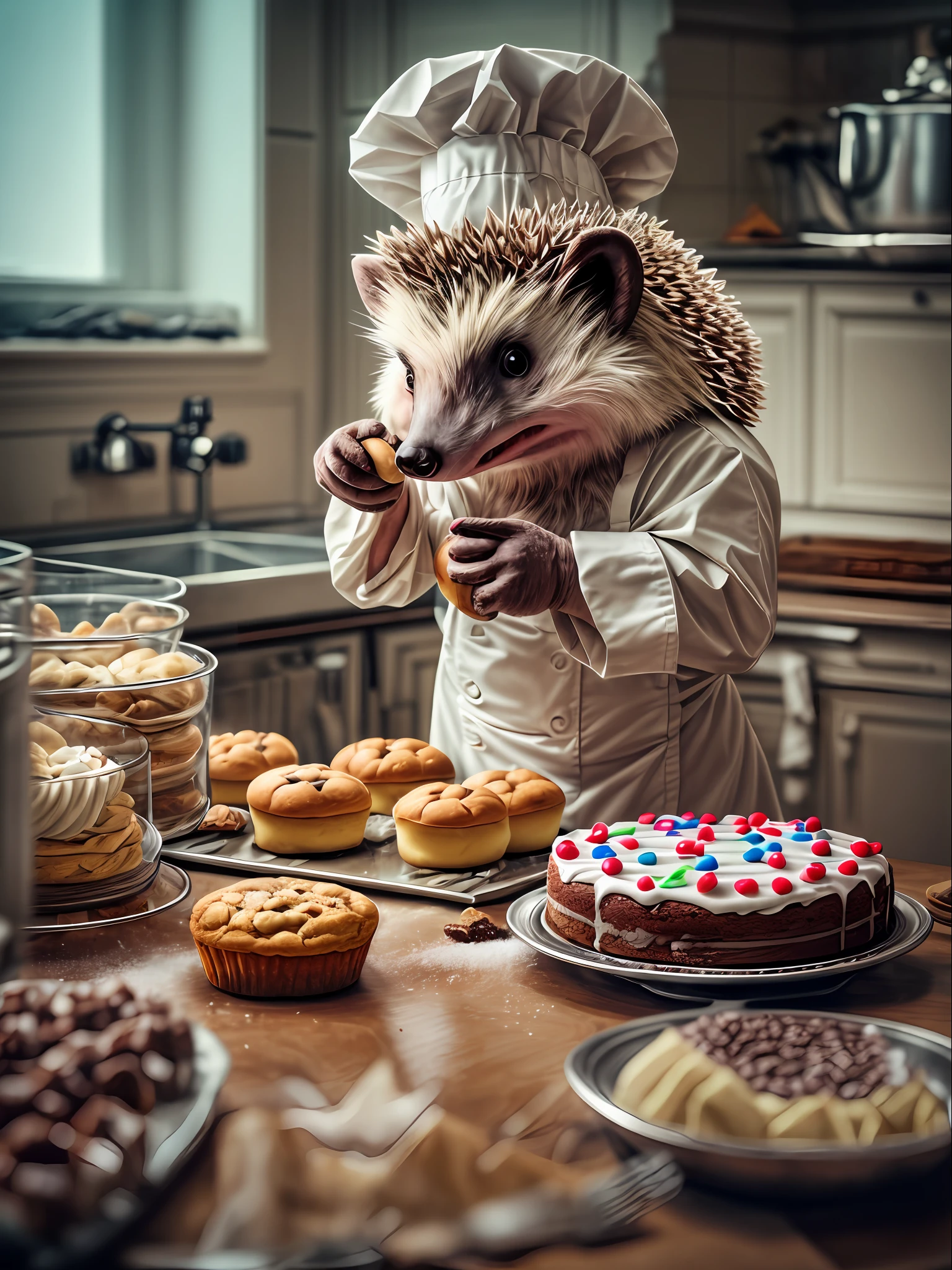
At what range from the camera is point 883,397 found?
2639mm

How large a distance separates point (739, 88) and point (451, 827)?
211cm

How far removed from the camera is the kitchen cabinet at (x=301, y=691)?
8.20 feet

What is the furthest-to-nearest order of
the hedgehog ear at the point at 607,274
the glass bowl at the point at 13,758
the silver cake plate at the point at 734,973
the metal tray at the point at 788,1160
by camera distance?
the hedgehog ear at the point at 607,274
the silver cake plate at the point at 734,973
the metal tray at the point at 788,1160
the glass bowl at the point at 13,758

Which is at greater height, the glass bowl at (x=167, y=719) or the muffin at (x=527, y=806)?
the glass bowl at (x=167, y=719)

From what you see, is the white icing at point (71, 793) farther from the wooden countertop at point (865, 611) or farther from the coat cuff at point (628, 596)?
the wooden countertop at point (865, 611)

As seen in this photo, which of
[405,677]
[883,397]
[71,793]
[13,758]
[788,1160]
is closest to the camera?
[13,758]

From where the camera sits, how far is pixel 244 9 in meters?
2.81

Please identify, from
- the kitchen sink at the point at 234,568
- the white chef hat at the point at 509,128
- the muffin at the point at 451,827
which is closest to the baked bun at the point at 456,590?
the muffin at the point at 451,827

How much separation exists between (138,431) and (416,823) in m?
1.79

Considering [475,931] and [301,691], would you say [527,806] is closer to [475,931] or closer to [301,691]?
[475,931]

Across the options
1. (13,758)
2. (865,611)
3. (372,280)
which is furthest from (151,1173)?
(865,611)

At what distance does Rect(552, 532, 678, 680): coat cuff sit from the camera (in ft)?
3.71

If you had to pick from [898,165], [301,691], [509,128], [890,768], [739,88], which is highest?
[739,88]

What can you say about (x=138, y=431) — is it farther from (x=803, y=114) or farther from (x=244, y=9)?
(x=803, y=114)
